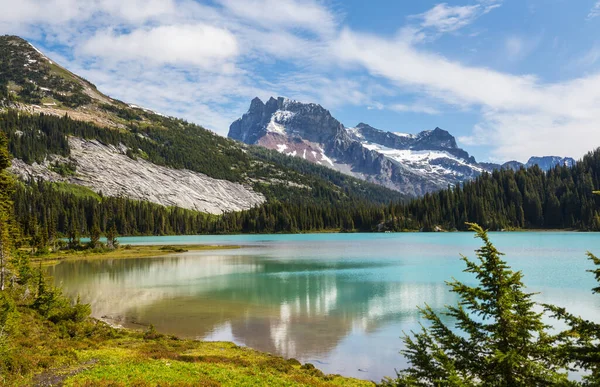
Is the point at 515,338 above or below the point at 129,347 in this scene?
above

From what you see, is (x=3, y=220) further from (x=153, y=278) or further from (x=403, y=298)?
(x=403, y=298)

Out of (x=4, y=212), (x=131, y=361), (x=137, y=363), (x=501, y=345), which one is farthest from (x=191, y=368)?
(x=4, y=212)

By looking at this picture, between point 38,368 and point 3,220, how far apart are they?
92.2 feet

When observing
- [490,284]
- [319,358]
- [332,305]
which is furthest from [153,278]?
[490,284]

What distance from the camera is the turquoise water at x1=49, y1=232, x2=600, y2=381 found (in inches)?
1267

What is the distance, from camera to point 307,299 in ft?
164

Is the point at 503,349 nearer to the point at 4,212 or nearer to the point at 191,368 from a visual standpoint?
the point at 191,368

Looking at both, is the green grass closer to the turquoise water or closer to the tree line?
the turquoise water

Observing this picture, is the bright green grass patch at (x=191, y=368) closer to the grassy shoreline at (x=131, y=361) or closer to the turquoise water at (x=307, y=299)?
the grassy shoreline at (x=131, y=361)

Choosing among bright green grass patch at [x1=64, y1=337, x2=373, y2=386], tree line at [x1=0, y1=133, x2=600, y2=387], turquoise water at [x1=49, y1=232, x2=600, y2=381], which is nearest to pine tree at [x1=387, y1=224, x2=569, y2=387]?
tree line at [x1=0, y1=133, x2=600, y2=387]

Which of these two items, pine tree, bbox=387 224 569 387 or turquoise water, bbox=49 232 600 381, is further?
turquoise water, bbox=49 232 600 381

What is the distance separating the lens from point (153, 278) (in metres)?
70.3

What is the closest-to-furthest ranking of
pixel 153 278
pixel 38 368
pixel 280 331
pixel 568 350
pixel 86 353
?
pixel 568 350 < pixel 38 368 < pixel 86 353 < pixel 280 331 < pixel 153 278

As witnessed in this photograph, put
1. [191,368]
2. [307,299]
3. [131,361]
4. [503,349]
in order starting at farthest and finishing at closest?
1. [307,299]
2. [131,361]
3. [191,368]
4. [503,349]
